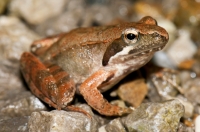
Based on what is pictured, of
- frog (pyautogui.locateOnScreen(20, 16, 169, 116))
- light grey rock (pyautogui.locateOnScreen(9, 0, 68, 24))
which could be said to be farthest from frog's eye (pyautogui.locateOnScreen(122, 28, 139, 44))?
light grey rock (pyautogui.locateOnScreen(9, 0, 68, 24))

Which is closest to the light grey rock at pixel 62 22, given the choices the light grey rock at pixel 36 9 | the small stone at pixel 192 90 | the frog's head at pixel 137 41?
the light grey rock at pixel 36 9

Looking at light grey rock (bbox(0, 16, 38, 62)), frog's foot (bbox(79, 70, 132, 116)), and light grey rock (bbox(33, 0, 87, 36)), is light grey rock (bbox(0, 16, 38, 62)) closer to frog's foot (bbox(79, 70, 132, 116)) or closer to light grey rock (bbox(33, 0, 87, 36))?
light grey rock (bbox(33, 0, 87, 36))

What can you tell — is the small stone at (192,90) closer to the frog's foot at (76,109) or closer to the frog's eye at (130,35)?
the frog's eye at (130,35)

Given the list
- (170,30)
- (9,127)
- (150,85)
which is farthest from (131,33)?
(170,30)

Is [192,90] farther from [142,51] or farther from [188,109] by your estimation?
[142,51]

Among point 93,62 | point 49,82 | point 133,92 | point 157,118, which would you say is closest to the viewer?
point 157,118

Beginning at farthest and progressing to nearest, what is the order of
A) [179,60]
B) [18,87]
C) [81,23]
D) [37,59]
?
1. [81,23]
2. [179,60]
3. [18,87]
4. [37,59]

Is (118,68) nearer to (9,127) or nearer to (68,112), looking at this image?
(68,112)

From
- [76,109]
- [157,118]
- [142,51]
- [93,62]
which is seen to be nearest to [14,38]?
[93,62]
